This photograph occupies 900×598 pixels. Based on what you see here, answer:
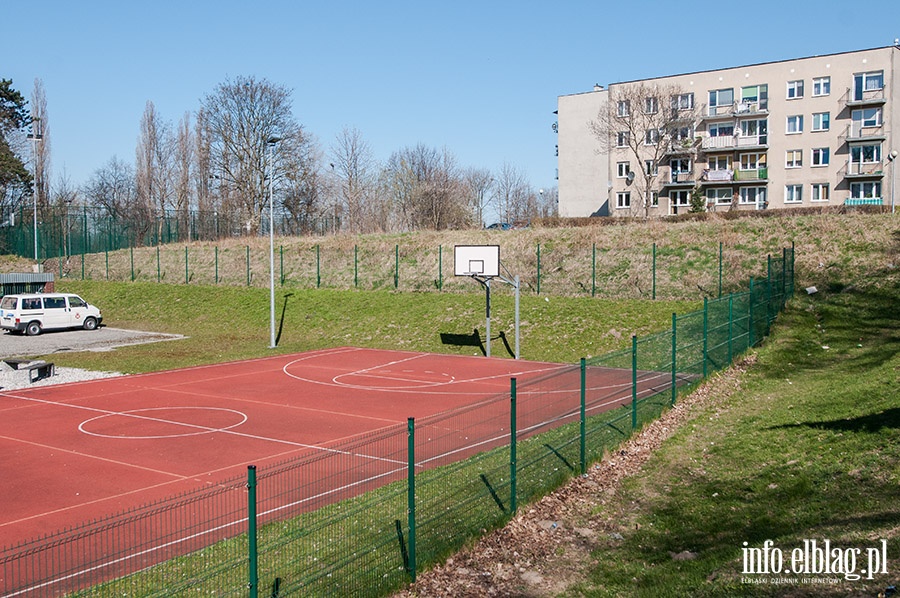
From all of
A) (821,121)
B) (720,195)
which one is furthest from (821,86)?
(720,195)

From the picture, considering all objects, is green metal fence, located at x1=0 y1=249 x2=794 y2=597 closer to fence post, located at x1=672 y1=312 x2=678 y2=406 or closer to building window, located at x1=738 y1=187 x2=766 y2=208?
fence post, located at x1=672 y1=312 x2=678 y2=406

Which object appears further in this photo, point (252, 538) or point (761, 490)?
point (761, 490)

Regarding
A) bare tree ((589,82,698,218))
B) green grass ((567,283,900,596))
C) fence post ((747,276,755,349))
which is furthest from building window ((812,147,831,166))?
green grass ((567,283,900,596))

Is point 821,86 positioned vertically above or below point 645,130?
above

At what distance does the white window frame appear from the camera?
6262cm

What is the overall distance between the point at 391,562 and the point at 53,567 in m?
4.19

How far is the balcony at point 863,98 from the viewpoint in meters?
60.0

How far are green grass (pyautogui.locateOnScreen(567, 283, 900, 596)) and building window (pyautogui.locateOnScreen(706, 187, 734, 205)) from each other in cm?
5114

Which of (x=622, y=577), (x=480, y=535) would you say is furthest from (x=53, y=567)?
(x=622, y=577)

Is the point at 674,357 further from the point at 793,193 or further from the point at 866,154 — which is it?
the point at 866,154

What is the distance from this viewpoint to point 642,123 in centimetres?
6881

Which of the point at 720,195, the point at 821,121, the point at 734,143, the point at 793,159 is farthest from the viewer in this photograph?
the point at 720,195

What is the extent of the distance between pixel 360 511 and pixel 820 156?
211 ft

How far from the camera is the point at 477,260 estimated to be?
32375 millimetres
